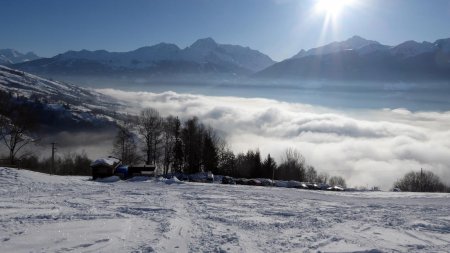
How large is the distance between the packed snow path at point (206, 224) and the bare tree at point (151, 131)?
4502 centimetres

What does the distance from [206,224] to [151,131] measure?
56.6 metres

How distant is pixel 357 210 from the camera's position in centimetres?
2273

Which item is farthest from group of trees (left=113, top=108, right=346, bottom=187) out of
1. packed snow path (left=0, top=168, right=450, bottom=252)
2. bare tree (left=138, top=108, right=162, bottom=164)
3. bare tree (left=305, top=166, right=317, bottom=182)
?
packed snow path (left=0, top=168, right=450, bottom=252)

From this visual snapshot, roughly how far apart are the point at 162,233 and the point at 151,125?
192 ft

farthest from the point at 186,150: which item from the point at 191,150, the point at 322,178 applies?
the point at 322,178

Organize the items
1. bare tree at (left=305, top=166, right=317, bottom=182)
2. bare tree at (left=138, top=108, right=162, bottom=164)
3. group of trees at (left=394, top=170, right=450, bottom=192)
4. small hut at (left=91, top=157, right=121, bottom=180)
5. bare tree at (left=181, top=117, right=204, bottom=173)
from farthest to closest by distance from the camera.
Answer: bare tree at (left=305, top=166, right=317, bottom=182), group of trees at (left=394, top=170, right=450, bottom=192), bare tree at (left=181, top=117, right=204, bottom=173), bare tree at (left=138, top=108, right=162, bottom=164), small hut at (left=91, top=157, right=121, bottom=180)

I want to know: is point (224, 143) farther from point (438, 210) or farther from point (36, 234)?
point (36, 234)

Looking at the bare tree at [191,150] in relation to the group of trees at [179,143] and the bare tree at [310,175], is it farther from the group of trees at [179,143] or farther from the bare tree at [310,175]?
the bare tree at [310,175]

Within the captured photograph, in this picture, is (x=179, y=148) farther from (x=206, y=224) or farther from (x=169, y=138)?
(x=206, y=224)

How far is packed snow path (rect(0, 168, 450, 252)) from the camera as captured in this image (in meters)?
13.3

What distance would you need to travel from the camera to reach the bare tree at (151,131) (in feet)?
236

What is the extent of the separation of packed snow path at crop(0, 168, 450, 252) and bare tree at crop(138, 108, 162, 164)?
45024 millimetres

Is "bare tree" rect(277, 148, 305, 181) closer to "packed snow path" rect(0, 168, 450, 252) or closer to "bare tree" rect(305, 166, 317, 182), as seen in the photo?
"bare tree" rect(305, 166, 317, 182)

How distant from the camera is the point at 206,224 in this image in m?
16.8
